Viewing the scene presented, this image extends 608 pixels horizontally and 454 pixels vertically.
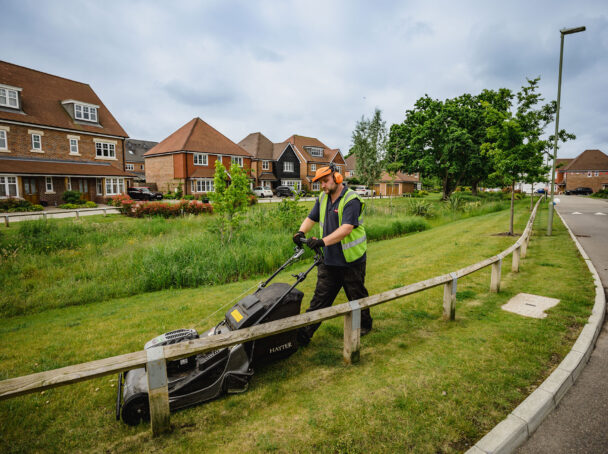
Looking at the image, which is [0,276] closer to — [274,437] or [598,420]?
[274,437]

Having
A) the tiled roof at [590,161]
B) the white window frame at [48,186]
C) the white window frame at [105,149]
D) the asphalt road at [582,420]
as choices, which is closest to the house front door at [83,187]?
the white window frame at [48,186]

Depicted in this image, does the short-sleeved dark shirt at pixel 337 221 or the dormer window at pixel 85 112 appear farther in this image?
the dormer window at pixel 85 112

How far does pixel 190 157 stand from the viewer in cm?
3556

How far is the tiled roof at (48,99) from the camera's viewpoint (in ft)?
84.7

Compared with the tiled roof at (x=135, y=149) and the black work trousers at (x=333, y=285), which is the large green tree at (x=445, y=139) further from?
the tiled roof at (x=135, y=149)

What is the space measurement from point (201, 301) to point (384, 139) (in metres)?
22.0

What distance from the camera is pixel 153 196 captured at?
32.3 metres

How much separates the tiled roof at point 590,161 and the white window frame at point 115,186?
7683 centimetres

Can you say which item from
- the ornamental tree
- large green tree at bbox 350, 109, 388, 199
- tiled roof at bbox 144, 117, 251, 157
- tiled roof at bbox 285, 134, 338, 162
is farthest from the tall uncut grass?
tiled roof at bbox 285, 134, 338, 162

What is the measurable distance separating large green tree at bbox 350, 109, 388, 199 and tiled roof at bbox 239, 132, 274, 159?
2508 centimetres

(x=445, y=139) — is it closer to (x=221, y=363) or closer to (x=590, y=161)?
(x=221, y=363)

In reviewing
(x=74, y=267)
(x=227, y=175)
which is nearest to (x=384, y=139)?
(x=227, y=175)

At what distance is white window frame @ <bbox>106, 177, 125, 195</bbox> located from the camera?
29625 millimetres

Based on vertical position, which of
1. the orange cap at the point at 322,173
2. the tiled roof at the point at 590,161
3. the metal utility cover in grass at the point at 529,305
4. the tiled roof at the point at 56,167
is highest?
the tiled roof at the point at 590,161
